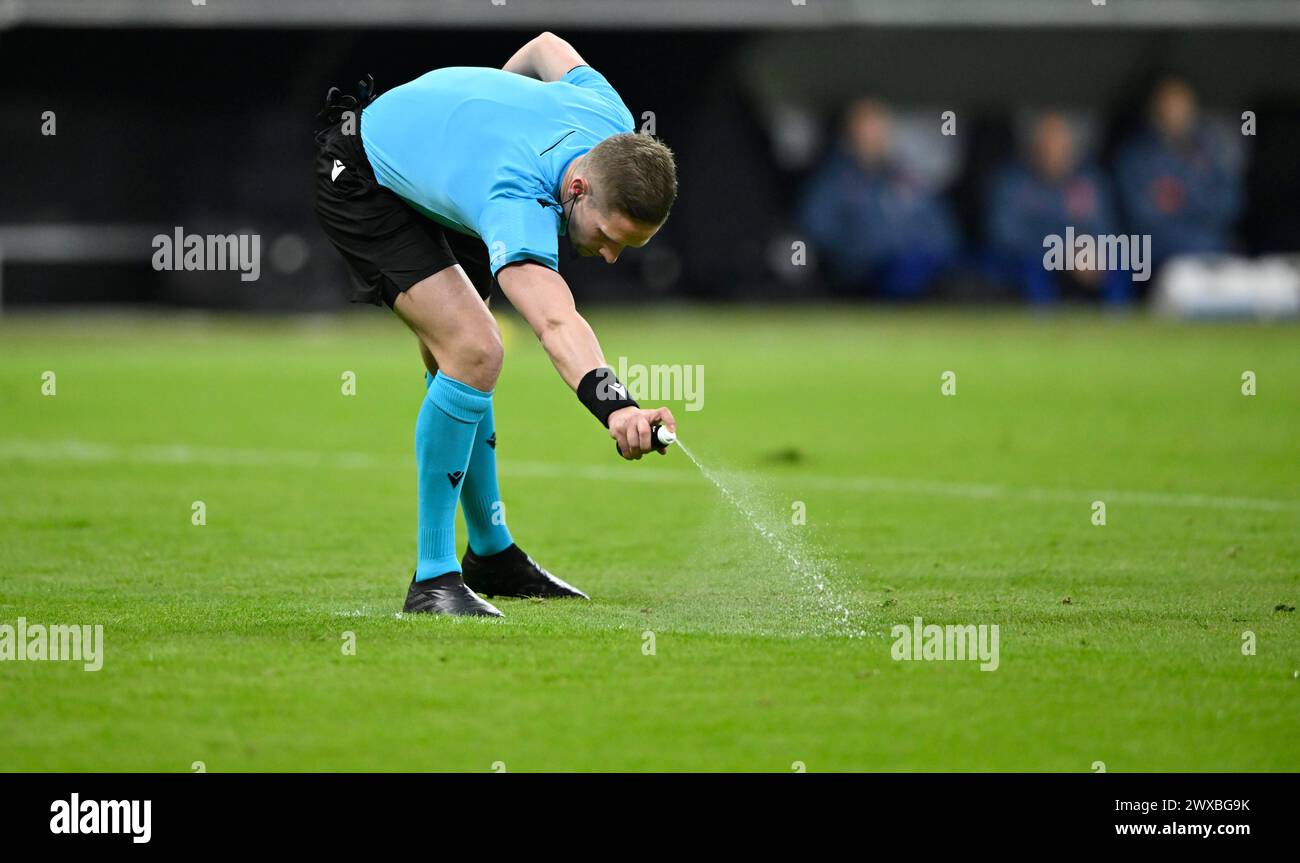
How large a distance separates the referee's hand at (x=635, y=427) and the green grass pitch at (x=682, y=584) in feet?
2.35

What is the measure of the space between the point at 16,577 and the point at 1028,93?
28.3 meters

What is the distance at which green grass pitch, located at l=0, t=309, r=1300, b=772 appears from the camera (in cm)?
533

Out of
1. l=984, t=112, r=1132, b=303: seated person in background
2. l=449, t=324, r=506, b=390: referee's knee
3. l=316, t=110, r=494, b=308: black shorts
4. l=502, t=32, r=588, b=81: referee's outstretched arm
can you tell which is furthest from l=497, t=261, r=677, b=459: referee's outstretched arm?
l=984, t=112, r=1132, b=303: seated person in background

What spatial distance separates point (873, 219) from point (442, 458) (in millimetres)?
25974

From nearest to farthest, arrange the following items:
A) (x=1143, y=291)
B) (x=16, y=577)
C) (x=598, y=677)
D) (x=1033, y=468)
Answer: (x=598, y=677) → (x=16, y=577) → (x=1033, y=468) → (x=1143, y=291)

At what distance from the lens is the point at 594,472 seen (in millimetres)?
12094

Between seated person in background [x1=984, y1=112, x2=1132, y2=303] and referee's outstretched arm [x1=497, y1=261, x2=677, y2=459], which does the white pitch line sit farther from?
seated person in background [x1=984, y1=112, x2=1132, y2=303]

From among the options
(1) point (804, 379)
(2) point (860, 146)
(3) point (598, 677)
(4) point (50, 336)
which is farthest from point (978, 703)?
(2) point (860, 146)

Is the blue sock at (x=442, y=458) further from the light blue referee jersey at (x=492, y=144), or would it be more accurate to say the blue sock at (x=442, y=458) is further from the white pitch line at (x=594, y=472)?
the white pitch line at (x=594, y=472)

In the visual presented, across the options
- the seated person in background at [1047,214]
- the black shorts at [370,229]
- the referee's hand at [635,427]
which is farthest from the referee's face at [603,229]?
the seated person in background at [1047,214]

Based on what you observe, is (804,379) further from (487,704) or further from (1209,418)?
(487,704)

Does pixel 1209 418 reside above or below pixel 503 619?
above

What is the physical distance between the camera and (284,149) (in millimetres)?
29609

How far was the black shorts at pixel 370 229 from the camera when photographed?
7.11m
